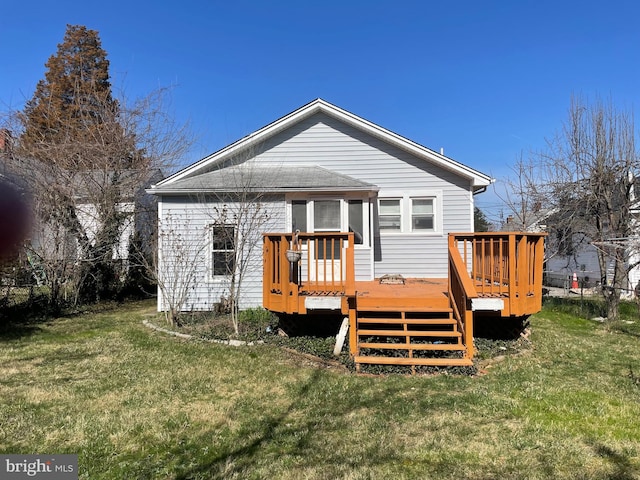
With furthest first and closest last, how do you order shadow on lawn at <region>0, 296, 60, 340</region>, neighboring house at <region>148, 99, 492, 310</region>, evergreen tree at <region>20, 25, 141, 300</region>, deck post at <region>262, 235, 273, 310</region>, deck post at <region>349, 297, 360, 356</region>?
evergreen tree at <region>20, 25, 141, 300</region>, neighboring house at <region>148, 99, 492, 310</region>, shadow on lawn at <region>0, 296, 60, 340</region>, deck post at <region>262, 235, 273, 310</region>, deck post at <region>349, 297, 360, 356</region>

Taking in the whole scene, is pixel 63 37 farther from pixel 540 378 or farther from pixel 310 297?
pixel 540 378

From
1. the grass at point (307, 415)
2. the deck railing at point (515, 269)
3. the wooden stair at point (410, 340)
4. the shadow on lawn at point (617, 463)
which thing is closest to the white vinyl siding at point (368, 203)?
the wooden stair at point (410, 340)

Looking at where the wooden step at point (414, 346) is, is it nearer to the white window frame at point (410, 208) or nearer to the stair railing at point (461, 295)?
the stair railing at point (461, 295)

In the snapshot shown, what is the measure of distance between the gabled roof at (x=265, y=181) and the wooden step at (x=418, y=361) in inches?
178

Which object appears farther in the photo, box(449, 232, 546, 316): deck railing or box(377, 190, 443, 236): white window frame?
box(377, 190, 443, 236): white window frame

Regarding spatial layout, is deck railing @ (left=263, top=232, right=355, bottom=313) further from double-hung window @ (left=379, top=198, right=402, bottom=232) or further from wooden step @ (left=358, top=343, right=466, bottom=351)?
double-hung window @ (left=379, top=198, right=402, bottom=232)

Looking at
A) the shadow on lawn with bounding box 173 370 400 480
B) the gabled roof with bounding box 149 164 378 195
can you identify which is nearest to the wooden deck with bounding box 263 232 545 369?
the shadow on lawn with bounding box 173 370 400 480

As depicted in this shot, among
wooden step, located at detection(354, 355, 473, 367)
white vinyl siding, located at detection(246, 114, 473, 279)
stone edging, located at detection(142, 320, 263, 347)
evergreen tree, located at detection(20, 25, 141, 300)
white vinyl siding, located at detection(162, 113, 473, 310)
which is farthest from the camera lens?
evergreen tree, located at detection(20, 25, 141, 300)

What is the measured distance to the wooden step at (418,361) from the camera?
561cm

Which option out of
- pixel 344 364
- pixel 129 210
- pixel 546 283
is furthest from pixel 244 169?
pixel 546 283

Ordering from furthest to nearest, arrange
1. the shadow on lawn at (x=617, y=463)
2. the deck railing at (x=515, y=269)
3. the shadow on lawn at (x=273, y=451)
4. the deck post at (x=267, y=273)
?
1. the deck post at (x=267, y=273)
2. the deck railing at (x=515, y=269)
3. the shadow on lawn at (x=273, y=451)
4. the shadow on lawn at (x=617, y=463)

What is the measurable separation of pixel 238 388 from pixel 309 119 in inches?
313

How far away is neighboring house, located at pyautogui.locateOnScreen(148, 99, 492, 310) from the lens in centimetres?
966

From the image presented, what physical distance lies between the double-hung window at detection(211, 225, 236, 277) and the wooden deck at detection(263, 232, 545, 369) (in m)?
2.54
